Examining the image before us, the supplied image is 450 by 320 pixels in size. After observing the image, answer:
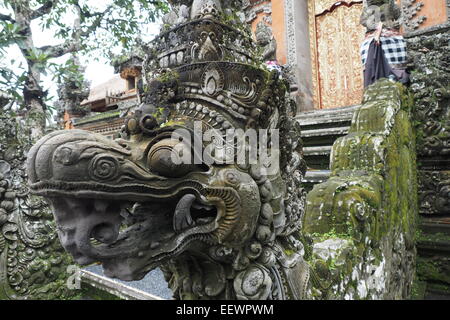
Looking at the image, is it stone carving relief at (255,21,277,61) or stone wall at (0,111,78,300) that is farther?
stone carving relief at (255,21,277,61)

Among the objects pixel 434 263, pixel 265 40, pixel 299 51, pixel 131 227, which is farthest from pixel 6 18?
pixel 434 263

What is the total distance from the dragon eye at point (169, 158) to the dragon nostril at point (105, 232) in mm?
275

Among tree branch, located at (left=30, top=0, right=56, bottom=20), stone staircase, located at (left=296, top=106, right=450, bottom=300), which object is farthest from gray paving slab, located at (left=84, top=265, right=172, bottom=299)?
tree branch, located at (left=30, top=0, right=56, bottom=20)

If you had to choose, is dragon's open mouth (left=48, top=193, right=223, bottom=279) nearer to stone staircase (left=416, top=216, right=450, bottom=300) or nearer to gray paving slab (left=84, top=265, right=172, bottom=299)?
gray paving slab (left=84, top=265, right=172, bottom=299)

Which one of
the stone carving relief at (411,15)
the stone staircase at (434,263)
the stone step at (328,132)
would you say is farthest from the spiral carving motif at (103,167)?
the stone carving relief at (411,15)

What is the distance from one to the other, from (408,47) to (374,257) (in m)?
3.31

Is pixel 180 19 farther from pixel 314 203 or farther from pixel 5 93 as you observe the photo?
pixel 5 93

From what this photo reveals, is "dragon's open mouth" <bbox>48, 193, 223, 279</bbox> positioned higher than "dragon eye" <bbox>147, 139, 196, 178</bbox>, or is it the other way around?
"dragon eye" <bbox>147, 139, 196, 178</bbox>

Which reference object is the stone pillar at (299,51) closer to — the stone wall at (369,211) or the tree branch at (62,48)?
the stone wall at (369,211)

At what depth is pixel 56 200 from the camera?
1284 millimetres

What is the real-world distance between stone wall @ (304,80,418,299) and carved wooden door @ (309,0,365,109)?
4.25 meters

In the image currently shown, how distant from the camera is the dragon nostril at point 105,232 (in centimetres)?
131

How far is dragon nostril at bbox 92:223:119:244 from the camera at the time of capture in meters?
1.31

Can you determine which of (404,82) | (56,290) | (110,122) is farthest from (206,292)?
(110,122)
